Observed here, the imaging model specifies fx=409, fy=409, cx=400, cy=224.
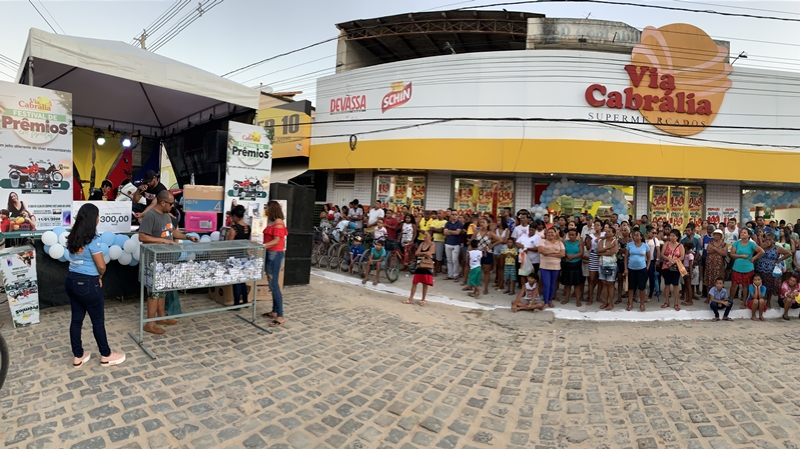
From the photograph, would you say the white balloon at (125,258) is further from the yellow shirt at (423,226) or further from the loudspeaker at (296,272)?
the yellow shirt at (423,226)

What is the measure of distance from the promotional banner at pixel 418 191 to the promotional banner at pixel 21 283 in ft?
36.1

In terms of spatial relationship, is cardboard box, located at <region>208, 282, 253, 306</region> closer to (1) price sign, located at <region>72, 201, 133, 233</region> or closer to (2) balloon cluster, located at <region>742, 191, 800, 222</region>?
(1) price sign, located at <region>72, 201, 133, 233</region>

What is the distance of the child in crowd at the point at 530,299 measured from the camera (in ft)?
25.7

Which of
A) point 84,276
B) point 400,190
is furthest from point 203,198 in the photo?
point 400,190

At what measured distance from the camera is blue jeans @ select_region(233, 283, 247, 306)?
6.51 metres

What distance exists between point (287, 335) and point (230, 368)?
1.22 metres

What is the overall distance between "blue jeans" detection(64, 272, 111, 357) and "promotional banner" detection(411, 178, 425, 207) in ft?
37.6

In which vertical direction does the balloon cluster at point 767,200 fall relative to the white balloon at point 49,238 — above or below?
above

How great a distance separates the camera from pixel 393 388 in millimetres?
4363

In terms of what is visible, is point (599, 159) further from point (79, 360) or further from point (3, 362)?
point (3, 362)

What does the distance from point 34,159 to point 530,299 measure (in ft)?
28.3

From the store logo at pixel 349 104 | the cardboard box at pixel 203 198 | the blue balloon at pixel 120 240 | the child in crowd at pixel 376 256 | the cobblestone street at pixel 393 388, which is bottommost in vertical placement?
the cobblestone street at pixel 393 388

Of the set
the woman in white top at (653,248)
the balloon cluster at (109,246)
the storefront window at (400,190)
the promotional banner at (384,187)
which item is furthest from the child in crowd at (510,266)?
the balloon cluster at (109,246)

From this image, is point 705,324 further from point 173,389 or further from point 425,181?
point 425,181
